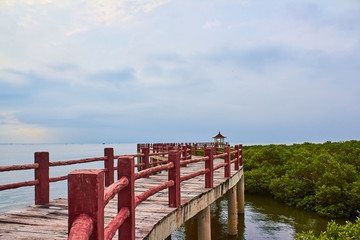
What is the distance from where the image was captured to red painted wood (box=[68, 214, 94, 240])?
5.62 ft

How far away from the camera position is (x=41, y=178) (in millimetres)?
5980

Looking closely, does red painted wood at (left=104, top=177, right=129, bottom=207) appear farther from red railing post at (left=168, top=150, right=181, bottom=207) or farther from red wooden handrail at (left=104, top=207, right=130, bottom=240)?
red railing post at (left=168, top=150, right=181, bottom=207)

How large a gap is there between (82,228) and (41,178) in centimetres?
491

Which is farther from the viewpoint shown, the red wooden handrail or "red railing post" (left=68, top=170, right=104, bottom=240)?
the red wooden handrail

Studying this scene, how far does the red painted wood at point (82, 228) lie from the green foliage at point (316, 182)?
1405 centimetres

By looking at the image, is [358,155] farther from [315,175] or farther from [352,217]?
[352,217]

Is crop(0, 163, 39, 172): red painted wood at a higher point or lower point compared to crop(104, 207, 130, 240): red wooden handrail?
higher

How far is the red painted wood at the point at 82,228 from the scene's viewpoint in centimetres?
171

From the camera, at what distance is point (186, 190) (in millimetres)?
7676

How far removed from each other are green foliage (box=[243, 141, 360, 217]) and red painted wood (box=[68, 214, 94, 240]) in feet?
46.1

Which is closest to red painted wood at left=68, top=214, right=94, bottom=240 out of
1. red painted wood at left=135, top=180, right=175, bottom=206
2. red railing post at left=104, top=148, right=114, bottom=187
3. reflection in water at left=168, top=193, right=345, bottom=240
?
red painted wood at left=135, top=180, right=175, bottom=206

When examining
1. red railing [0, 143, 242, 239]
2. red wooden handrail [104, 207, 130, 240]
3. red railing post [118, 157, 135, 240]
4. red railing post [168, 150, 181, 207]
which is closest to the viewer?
red railing [0, 143, 242, 239]

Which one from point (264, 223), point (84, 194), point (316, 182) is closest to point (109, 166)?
point (84, 194)

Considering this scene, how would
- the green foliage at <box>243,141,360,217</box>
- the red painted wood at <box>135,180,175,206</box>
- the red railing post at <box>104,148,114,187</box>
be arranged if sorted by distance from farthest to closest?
the green foliage at <box>243,141,360,217</box> → the red railing post at <box>104,148,114,187</box> → the red painted wood at <box>135,180,175,206</box>
